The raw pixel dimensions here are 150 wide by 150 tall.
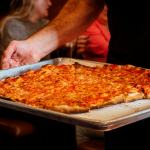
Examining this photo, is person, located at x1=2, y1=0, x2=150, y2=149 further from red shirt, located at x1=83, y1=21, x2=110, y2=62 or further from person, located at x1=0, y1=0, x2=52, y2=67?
red shirt, located at x1=83, y1=21, x2=110, y2=62

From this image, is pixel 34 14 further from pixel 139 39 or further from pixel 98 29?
pixel 139 39

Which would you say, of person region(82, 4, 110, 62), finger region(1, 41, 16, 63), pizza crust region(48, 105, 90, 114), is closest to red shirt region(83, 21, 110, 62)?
person region(82, 4, 110, 62)

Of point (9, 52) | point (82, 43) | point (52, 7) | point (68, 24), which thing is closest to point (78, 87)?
point (9, 52)

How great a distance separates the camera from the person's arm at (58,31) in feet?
5.13

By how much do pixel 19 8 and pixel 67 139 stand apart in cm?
227

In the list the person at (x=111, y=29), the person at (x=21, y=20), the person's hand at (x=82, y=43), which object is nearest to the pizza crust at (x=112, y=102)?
the person at (x=111, y=29)

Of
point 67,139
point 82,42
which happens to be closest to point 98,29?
point 82,42

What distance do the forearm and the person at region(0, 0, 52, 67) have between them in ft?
6.36

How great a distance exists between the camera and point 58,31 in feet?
5.46

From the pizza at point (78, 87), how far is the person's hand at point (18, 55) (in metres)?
0.17

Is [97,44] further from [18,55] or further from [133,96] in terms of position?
[133,96]

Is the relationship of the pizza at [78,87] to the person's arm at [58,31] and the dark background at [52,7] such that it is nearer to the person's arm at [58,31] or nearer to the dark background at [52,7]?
the person's arm at [58,31]

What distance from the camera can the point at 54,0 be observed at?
444 cm

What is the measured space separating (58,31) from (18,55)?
29cm
